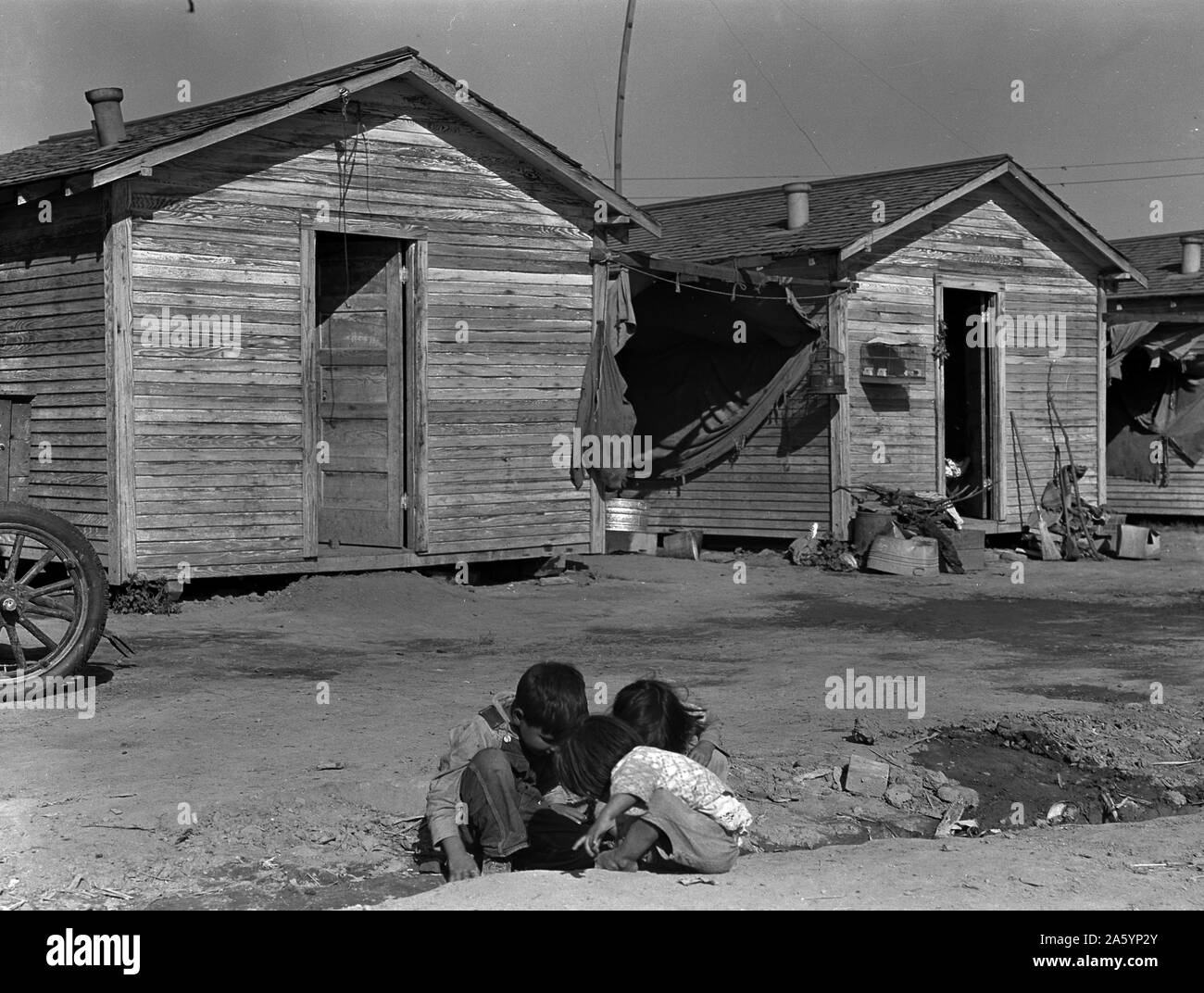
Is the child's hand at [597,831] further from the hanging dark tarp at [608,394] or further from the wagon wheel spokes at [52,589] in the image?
the hanging dark tarp at [608,394]

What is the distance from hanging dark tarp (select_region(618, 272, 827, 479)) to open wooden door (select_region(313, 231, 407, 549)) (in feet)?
13.6

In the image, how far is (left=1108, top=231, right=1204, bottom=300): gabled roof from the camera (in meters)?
23.4

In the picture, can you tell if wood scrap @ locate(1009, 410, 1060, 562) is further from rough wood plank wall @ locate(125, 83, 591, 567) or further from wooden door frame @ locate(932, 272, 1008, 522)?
rough wood plank wall @ locate(125, 83, 591, 567)

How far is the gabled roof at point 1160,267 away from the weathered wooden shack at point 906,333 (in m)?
1.99

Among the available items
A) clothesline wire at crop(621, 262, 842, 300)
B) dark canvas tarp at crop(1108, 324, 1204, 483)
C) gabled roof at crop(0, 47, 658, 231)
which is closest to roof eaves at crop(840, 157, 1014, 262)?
clothesline wire at crop(621, 262, 842, 300)

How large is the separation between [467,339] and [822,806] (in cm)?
807

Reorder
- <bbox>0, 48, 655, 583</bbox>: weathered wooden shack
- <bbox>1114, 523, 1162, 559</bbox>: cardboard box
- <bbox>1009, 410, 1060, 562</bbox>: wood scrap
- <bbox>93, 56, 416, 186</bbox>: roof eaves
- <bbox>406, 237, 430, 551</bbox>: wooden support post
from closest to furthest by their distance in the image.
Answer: <bbox>93, 56, 416, 186</bbox>: roof eaves
<bbox>0, 48, 655, 583</bbox>: weathered wooden shack
<bbox>406, 237, 430, 551</bbox>: wooden support post
<bbox>1009, 410, 1060, 562</bbox>: wood scrap
<bbox>1114, 523, 1162, 559</bbox>: cardboard box

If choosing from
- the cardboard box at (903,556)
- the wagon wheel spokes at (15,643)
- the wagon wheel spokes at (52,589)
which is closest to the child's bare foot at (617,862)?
the wagon wheel spokes at (52,589)

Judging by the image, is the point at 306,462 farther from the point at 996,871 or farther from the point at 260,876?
the point at 996,871

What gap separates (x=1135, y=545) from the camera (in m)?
19.3

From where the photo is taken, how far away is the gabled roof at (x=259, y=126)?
38.7ft

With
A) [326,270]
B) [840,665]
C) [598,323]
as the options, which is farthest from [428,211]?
[840,665]

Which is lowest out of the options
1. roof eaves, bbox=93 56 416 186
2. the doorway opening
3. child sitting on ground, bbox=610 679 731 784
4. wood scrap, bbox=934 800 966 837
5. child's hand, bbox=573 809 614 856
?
wood scrap, bbox=934 800 966 837

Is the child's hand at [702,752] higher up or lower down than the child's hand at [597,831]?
higher up
